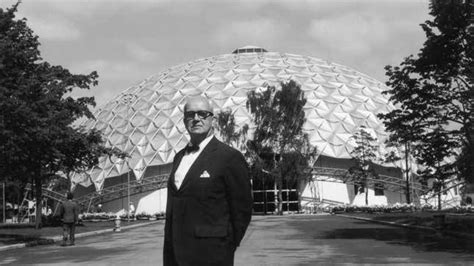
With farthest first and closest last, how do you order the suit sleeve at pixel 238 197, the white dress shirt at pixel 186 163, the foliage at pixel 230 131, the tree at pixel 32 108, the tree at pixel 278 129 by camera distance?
the foliage at pixel 230 131 < the tree at pixel 278 129 < the tree at pixel 32 108 < the white dress shirt at pixel 186 163 < the suit sleeve at pixel 238 197

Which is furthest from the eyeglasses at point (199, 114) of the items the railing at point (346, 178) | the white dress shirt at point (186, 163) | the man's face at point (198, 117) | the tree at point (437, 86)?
the railing at point (346, 178)

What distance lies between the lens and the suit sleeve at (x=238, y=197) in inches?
181

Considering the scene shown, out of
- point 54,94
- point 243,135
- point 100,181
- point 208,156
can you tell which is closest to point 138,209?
point 100,181

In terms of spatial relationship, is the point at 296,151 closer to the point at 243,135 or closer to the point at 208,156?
the point at 243,135

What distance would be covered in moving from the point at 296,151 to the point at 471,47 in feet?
132

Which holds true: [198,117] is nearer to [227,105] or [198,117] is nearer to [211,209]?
[211,209]

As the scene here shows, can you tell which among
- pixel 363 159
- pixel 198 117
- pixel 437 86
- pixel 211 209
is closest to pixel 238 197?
pixel 211 209

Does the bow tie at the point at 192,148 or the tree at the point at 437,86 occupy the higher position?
the tree at the point at 437,86

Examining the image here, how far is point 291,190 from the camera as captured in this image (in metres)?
67.4

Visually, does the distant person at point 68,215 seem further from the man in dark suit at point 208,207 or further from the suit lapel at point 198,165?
the suit lapel at point 198,165

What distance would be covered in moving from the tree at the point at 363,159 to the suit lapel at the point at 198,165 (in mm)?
55539

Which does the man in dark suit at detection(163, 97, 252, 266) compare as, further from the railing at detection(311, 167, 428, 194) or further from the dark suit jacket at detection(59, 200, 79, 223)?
the railing at detection(311, 167, 428, 194)

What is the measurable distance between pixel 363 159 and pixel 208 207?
195ft

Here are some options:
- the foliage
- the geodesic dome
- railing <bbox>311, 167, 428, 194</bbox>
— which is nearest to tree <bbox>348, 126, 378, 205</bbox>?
railing <bbox>311, 167, 428, 194</bbox>
